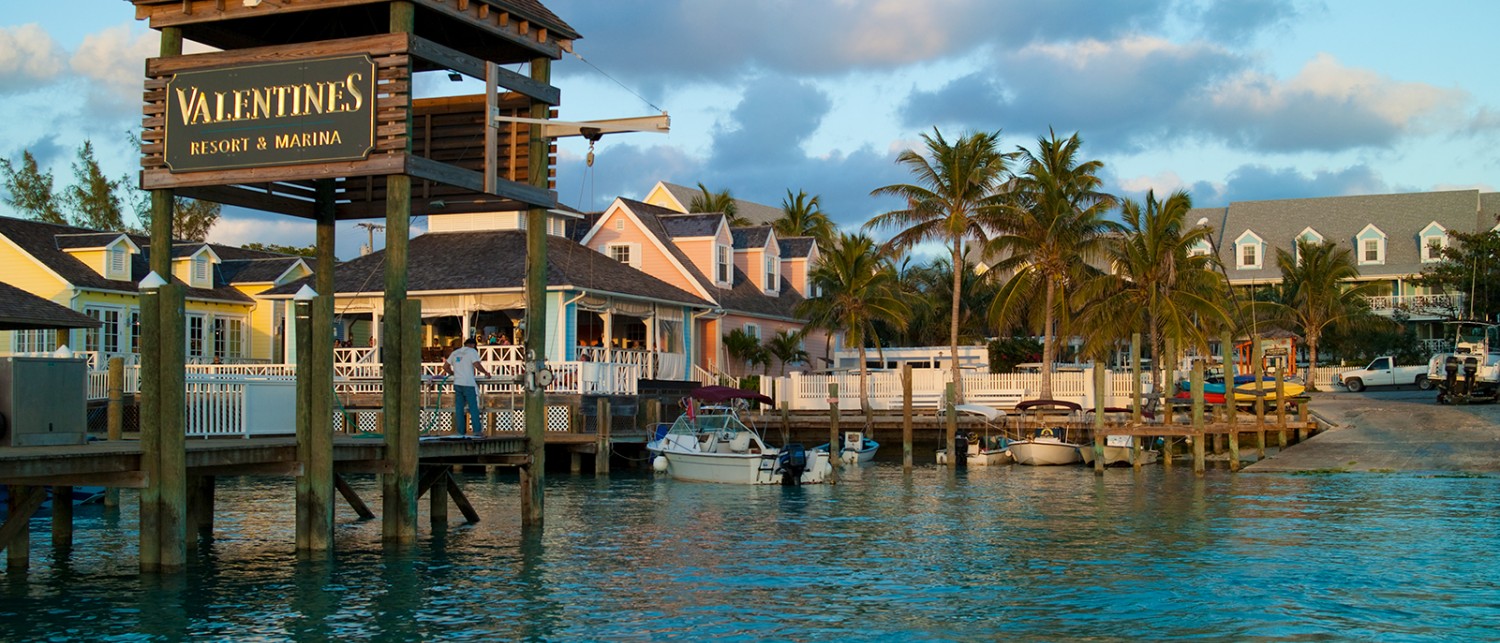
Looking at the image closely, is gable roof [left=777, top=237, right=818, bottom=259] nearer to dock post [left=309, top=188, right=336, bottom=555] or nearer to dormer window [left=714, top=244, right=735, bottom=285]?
dormer window [left=714, top=244, right=735, bottom=285]

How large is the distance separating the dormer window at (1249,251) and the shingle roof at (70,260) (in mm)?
53383

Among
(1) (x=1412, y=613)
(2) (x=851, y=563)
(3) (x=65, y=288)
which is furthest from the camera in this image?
(3) (x=65, y=288)

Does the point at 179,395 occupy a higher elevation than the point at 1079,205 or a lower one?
lower

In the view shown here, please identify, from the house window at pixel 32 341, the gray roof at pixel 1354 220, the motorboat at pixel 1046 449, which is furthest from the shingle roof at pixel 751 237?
the gray roof at pixel 1354 220

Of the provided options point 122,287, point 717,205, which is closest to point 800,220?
point 717,205

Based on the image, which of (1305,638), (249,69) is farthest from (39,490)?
(1305,638)

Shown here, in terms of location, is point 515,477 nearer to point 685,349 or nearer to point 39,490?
point 685,349

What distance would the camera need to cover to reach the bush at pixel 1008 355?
187 feet

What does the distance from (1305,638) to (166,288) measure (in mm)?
13309

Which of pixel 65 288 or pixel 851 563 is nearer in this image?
pixel 851 563

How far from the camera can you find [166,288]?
1650cm

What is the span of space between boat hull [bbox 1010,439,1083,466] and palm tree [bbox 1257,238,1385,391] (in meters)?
27.6

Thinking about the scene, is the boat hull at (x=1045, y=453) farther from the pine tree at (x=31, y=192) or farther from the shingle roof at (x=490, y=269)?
the pine tree at (x=31, y=192)

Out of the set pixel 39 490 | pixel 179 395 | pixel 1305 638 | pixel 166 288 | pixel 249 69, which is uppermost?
pixel 249 69
